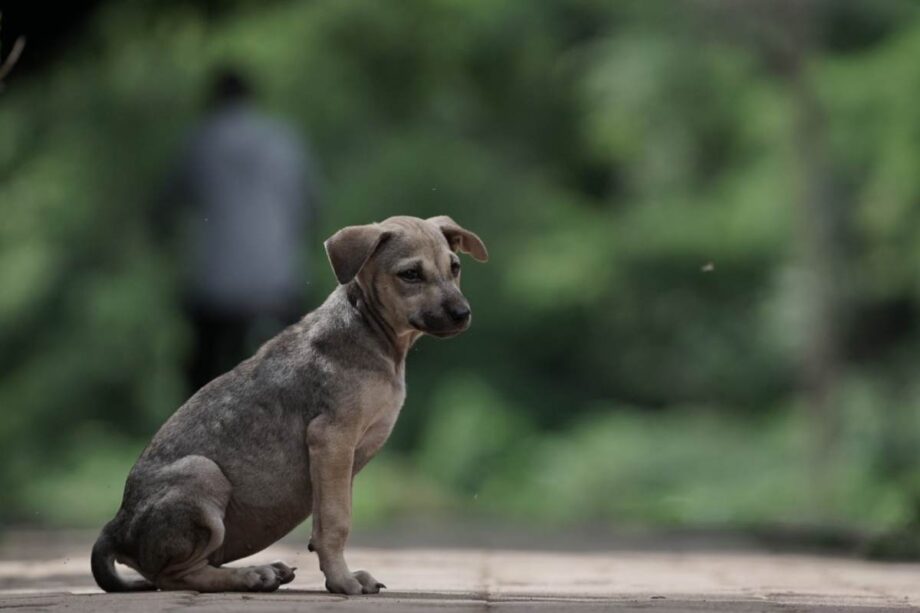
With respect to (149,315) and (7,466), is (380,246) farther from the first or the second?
(149,315)

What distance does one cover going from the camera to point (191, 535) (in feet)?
21.6

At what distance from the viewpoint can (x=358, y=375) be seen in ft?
22.3

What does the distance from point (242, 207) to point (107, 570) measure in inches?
261

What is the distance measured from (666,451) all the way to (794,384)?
3363 mm

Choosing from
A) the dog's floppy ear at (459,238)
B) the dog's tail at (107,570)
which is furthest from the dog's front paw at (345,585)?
the dog's floppy ear at (459,238)

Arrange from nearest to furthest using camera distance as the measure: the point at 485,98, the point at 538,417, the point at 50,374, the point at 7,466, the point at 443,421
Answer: the point at 7,466, the point at 50,374, the point at 443,421, the point at 538,417, the point at 485,98

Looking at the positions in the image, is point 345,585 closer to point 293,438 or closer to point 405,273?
point 293,438

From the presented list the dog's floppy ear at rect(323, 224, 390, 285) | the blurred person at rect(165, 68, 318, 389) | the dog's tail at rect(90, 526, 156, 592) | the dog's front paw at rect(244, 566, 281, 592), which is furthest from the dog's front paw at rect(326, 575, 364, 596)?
the blurred person at rect(165, 68, 318, 389)

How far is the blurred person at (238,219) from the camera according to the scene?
1322cm

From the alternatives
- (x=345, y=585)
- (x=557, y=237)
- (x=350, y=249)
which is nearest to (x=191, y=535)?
(x=345, y=585)

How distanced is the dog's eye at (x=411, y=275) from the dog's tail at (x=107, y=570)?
1.32 metres

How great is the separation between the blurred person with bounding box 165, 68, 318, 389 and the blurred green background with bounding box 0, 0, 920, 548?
A: 872 mm

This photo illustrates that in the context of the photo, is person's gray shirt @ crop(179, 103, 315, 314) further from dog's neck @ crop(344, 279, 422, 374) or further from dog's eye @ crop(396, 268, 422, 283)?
dog's eye @ crop(396, 268, 422, 283)

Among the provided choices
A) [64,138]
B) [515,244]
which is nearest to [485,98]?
[515,244]
